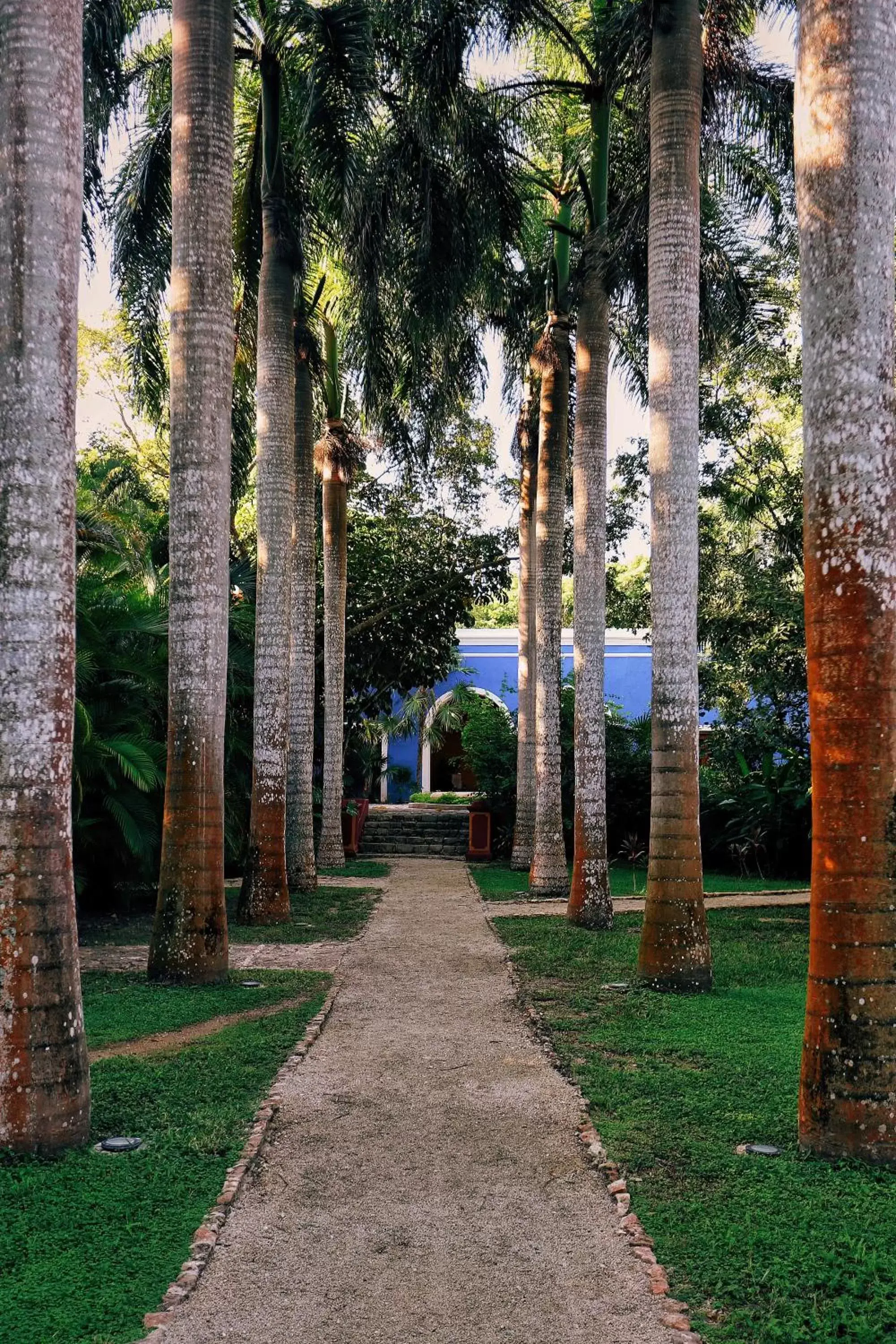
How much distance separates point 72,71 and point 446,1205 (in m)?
4.99

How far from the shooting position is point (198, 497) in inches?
326

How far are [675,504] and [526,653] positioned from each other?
996cm

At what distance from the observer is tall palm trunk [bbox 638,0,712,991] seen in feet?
26.1

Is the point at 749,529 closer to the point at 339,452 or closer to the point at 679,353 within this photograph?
the point at 339,452

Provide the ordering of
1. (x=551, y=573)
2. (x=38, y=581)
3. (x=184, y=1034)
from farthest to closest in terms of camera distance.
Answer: (x=551, y=573) < (x=184, y=1034) < (x=38, y=581)

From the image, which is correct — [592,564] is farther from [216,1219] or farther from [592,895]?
[216,1219]

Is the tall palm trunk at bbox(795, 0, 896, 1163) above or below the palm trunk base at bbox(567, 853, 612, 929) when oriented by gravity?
above

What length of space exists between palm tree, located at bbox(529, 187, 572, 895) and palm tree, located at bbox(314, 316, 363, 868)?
151 inches

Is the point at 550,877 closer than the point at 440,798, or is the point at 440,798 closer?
the point at 550,877

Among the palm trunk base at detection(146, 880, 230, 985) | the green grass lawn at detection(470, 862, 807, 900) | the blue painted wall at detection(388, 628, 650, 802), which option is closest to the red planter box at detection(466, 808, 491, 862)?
the green grass lawn at detection(470, 862, 807, 900)

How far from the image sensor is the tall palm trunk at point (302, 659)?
1384cm

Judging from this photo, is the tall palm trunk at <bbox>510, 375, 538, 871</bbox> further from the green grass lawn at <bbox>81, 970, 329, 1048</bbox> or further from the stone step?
the green grass lawn at <bbox>81, 970, 329, 1048</bbox>

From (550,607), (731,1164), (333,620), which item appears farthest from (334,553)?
(731,1164)

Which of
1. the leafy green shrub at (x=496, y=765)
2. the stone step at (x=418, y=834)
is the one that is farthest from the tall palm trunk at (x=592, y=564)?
the stone step at (x=418, y=834)
